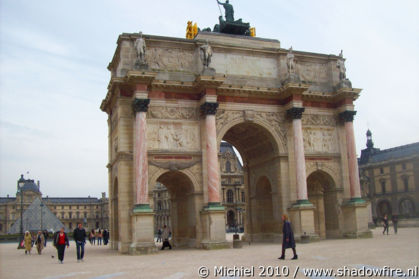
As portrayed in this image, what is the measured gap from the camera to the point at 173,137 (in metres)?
27.0

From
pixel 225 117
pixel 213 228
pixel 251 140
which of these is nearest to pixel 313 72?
pixel 251 140

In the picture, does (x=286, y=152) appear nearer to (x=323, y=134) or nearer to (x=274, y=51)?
(x=323, y=134)

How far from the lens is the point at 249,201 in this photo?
3275 centimetres

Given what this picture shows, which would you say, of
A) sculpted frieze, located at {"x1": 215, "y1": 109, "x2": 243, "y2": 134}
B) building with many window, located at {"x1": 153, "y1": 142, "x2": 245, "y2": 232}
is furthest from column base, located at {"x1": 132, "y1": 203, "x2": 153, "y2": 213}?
building with many window, located at {"x1": 153, "y1": 142, "x2": 245, "y2": 232}

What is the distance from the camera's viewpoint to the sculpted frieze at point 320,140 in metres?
30.1

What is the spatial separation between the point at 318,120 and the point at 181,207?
1087 cm

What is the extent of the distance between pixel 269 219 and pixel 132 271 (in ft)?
58.2

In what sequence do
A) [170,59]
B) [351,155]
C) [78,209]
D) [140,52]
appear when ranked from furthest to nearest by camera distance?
[78,209] → [351,155] → [170,59] → [140,52]

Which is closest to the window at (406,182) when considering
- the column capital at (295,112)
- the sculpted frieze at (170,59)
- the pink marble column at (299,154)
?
the pink marble column at (299,154)

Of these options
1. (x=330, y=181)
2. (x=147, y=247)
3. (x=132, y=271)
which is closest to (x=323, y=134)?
(x=330, y=181)

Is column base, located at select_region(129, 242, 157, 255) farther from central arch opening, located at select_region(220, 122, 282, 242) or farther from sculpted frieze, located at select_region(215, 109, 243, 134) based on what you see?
central arch opening, located at select_region(220, 122, 282, 242)

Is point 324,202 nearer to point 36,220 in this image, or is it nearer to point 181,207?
point 181,207

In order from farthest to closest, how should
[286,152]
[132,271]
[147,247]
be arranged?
[286,152], [147,247], [132,271]

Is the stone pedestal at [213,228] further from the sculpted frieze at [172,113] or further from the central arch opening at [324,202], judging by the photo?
the central arch opening at [324,202]
